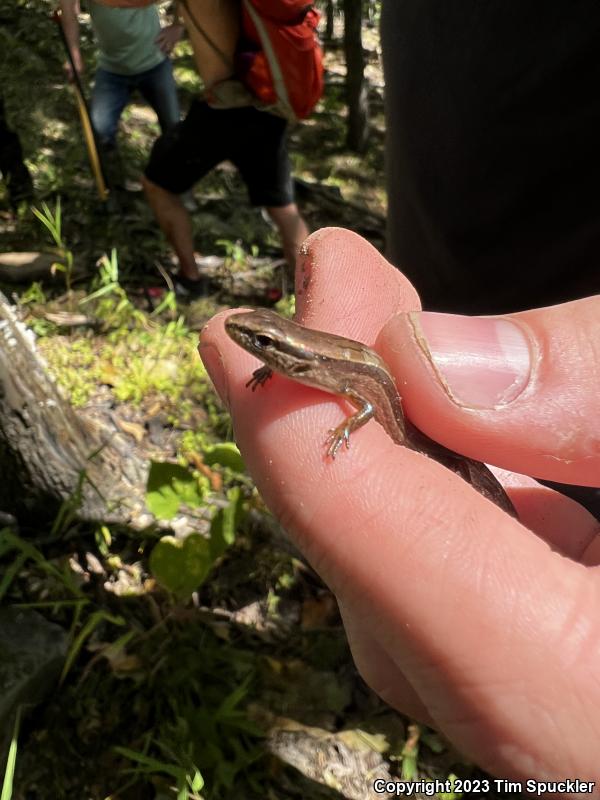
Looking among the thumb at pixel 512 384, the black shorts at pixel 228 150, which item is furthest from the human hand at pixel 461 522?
the black shorts at pixel 228 150

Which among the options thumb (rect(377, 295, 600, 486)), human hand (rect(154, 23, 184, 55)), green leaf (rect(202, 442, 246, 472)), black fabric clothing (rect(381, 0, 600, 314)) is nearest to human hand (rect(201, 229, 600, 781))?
thumb (rect(377, 295, 600, 486))

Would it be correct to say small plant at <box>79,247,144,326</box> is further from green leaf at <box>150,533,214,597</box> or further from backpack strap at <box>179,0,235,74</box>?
green leaf at <box>150,533,214,597</box>

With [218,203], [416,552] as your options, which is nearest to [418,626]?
[416,552]

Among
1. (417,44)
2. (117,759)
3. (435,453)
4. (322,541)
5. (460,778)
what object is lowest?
(460,778)

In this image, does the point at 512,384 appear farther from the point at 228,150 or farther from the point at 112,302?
the point at 228,150

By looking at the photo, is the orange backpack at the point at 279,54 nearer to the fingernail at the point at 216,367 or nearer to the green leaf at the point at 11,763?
the fingernail at the point at 216,367

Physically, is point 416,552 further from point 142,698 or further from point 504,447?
point 142,698
